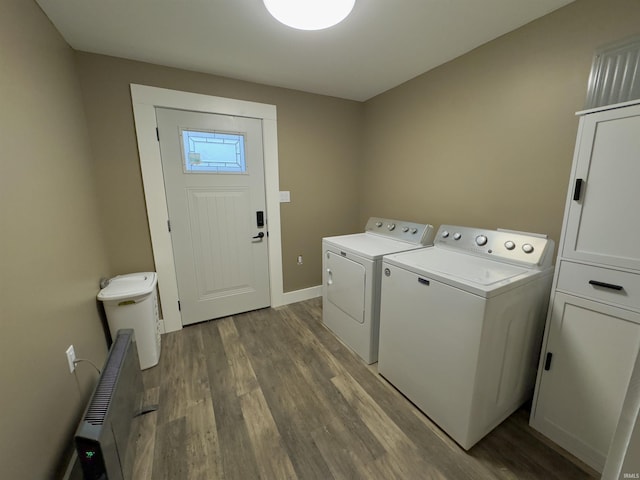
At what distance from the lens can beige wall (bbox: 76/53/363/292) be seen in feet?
6.68

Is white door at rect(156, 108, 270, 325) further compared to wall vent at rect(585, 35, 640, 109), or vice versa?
white door at rect(156, 108, 270, 325)

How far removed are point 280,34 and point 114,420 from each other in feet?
7.45

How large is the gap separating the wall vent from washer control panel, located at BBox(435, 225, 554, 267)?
0.70m

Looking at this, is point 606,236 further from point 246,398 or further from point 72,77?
point 72,77

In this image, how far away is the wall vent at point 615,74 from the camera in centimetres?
110

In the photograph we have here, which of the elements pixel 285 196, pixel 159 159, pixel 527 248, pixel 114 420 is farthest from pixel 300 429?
pixel 159 159

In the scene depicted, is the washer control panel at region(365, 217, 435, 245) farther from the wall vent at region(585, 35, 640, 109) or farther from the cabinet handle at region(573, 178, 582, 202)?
the wall vent at region(585, 35, 640, 109)

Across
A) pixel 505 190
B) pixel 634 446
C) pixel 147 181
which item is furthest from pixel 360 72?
pixel 634 446

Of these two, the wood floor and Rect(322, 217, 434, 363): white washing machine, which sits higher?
Rect(322, 217, 434, 363): white washing machine

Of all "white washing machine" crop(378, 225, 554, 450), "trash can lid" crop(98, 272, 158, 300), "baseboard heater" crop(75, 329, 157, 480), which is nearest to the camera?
"baseboard heater" crop(75, 329, 157, 480)

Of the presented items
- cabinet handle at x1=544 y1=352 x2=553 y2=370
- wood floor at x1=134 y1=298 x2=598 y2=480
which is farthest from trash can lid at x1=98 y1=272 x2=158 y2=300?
cabinet handle at x1=544 y1=352 x2=553 y2=370

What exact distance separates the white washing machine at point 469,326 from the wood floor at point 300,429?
0.41ft

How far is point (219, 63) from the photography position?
2.14 metres

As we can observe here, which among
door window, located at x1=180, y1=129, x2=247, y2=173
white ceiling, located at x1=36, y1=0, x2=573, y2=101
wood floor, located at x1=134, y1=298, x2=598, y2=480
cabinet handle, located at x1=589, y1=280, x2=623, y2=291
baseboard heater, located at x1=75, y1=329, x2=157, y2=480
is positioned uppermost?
white ceiling, located at x1=36, y1=0, x2=573, y2=101
